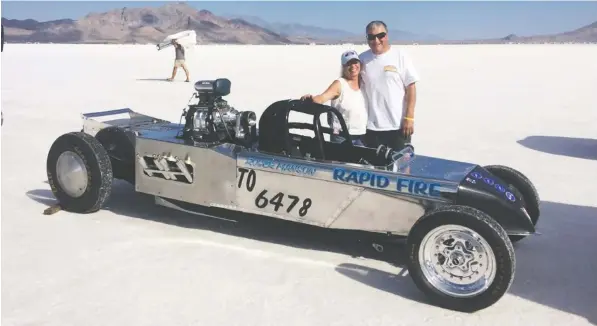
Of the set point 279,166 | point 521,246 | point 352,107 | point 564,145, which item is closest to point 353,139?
point 352,107

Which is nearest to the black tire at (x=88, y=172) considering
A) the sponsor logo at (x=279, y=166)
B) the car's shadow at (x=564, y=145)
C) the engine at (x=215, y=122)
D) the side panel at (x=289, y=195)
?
the engine at (x=215, y=122)

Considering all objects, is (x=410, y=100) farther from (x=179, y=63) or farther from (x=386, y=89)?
(x=179, y=63)

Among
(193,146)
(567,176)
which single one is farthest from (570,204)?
(193,146)

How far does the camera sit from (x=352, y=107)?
19.8ft

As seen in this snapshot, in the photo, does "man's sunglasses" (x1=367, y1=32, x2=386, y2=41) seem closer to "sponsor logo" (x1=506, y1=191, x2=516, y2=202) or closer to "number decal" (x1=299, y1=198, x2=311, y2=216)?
"number decal" (x1=299, y1=198, x2=311, y2=216)

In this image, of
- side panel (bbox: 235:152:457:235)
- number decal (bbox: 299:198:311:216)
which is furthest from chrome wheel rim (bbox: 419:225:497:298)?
number decal (bbox: 299:198:311:216)

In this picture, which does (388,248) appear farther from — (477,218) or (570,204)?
(570,204)

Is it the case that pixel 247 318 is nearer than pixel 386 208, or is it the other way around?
pixel 247 318

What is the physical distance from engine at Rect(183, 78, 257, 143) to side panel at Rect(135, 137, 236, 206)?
261 millimetres

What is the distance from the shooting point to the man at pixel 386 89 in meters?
6.04

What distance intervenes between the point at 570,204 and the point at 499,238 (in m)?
3.35

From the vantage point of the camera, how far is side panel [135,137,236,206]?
19.2 feet

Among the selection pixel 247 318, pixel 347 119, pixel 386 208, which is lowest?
pixel 247 318

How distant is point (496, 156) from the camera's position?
10000 millimetres
